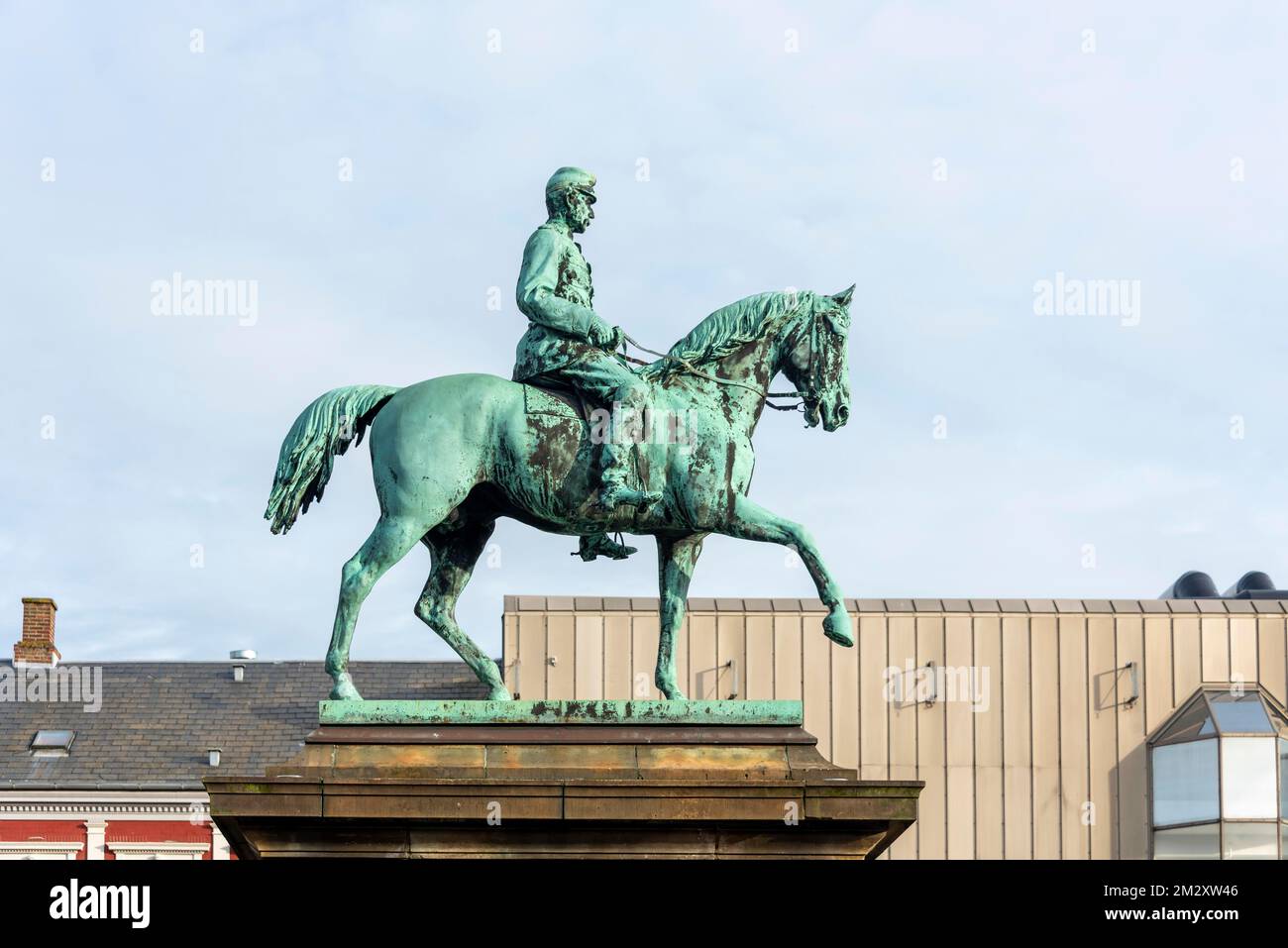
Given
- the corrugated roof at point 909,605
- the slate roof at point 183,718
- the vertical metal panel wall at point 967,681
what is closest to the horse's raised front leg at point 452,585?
the vertical metal panel wall at point 967,681

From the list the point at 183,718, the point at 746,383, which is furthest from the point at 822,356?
the point at 183,718

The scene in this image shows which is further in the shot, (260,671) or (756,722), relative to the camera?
(260,671)

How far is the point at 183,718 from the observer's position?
54438 mm

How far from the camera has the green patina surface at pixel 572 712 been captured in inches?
678

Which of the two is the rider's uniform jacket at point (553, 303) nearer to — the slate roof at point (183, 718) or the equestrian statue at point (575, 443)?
the equestrian statue at point (575, 443)

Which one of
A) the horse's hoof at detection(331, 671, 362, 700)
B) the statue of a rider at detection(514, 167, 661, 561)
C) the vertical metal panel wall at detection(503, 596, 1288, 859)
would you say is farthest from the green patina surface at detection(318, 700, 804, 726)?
the vertical metal panel wall at detection(503, 596, 1288, 859)

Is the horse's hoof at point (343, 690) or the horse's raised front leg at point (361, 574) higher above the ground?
the horse's raised front leg at point (361, 574)

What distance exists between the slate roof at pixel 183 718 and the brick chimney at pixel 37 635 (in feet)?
12.4

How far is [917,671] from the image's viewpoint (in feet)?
151

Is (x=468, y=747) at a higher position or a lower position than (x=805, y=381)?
lower

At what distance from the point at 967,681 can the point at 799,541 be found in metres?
28.9
